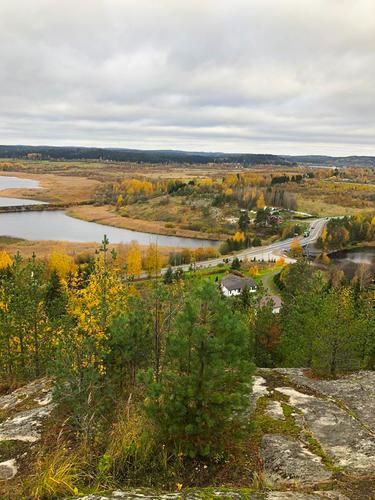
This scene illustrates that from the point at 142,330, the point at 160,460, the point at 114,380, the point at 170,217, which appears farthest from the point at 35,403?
the point at 170,217

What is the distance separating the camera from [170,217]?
124562 millimetres

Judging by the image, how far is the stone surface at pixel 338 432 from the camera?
27.2 ft

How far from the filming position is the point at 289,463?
8242 mm

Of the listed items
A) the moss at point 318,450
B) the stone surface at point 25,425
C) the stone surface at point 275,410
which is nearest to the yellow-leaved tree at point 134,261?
the stone surface at point 25,425

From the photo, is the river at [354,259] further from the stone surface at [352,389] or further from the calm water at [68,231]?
the stone surface at [352,389]

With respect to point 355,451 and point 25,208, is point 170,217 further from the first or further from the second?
point 355,451

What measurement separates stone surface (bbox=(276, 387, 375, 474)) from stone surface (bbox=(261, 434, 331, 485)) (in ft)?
1.62

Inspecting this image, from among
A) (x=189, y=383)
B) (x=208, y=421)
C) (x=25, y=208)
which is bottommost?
(x=25, y=208)

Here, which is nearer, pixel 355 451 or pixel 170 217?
pixel 355 451

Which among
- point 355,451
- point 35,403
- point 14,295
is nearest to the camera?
point 355,451

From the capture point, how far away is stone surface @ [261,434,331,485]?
7656 millimetres

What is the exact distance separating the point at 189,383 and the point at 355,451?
3802mm

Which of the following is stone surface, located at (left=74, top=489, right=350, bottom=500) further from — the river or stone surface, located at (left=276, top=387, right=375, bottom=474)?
the river

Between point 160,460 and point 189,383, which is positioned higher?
point 189,383
